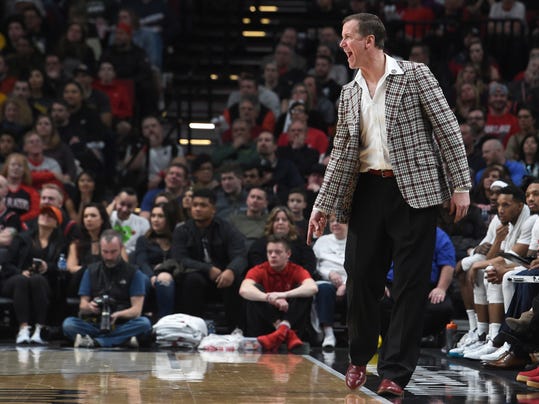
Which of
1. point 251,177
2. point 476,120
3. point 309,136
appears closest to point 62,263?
point 251,177

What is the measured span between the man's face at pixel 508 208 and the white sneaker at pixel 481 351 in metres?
0.96

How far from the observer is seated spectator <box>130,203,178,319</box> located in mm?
10688

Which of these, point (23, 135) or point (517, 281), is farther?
point (23, 135)

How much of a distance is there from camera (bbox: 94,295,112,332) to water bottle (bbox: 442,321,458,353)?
2825 mm

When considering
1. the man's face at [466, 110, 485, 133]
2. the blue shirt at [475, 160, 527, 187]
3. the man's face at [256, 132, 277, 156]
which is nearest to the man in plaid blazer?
the blue shirt at [475, 160, 527, 187]

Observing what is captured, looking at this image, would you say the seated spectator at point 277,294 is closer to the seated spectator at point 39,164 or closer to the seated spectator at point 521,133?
the seated spectator at point 39,164

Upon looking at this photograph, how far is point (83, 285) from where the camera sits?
10250 mm

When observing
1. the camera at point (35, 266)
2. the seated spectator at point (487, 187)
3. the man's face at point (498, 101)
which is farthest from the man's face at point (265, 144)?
the camera at point (35, 266)

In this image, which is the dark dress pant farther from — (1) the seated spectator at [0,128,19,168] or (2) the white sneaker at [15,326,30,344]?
(1) the seated spectator at [0,128,19,168]

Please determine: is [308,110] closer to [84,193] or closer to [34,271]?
[84,193]

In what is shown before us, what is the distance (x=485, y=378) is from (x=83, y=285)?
4.23 meters

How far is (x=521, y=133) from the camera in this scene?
12656 mm

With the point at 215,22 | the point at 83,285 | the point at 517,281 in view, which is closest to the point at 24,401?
the point at 517,281

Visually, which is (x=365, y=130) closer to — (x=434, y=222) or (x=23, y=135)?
(x=434, y=222)
